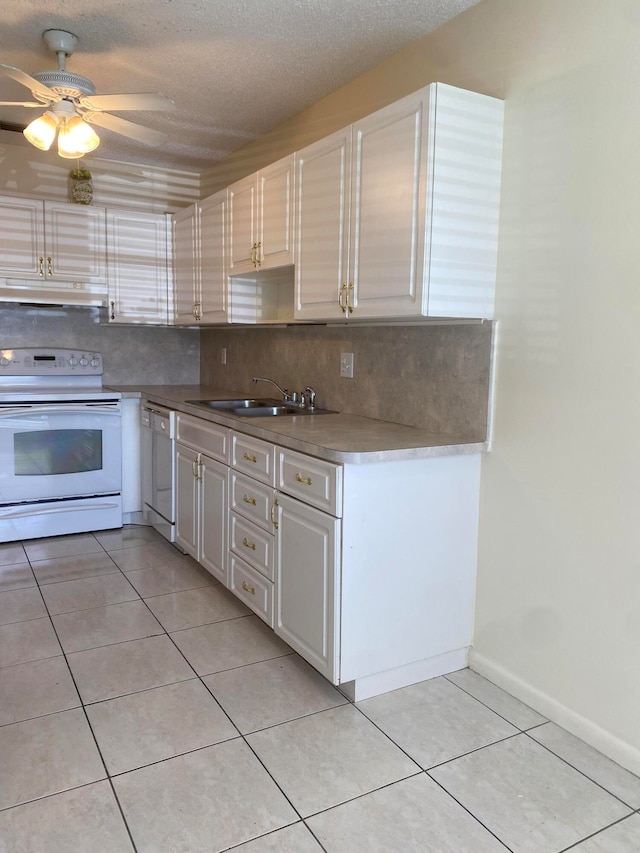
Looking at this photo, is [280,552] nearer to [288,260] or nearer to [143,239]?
[288,260]

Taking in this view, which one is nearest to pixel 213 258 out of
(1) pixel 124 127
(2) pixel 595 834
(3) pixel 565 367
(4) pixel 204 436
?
(1) pixel 124 127

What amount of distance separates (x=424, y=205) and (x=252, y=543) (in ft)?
4.81

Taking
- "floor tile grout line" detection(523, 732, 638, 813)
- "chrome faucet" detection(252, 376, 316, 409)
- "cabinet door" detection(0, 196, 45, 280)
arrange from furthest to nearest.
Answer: "cabinet door" detection(0, 196, 45, 280)
"chrome faucet" detection(252, 376, 316, 409)
"floor tile grout line" detection(523, 732, 638, 813)

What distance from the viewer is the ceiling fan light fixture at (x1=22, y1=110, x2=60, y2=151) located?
2.51 metres

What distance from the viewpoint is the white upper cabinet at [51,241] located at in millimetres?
3727

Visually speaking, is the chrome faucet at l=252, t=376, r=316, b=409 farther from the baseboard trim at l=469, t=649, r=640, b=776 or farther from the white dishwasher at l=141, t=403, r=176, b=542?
the baseboard trim at l=469, t=649, r=640, b=776

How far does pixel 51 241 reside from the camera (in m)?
3.85

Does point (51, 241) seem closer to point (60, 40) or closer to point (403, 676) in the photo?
point (60, 40)

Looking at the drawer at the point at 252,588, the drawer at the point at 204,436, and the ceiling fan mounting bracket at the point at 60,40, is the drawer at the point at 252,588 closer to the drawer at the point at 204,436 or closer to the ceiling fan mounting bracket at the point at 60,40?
the drawer at the point at 204,436

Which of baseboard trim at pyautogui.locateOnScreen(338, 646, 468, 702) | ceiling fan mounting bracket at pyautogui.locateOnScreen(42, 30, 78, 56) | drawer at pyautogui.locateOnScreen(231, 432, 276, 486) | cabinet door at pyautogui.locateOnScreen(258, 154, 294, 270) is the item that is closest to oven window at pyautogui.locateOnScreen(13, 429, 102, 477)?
drawer at pyautogui.locateOnScreen(231, 432, 276, 486)

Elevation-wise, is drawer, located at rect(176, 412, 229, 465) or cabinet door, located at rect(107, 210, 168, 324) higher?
cabinet door, located at rect(107, 210, 168, 324)

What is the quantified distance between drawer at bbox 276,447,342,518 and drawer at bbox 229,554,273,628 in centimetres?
45

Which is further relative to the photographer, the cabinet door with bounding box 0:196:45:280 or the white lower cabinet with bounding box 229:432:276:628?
the cabinet door with bounding box 0:196:45:280

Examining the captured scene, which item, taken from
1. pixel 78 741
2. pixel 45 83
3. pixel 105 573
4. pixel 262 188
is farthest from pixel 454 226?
pixel 105 573
